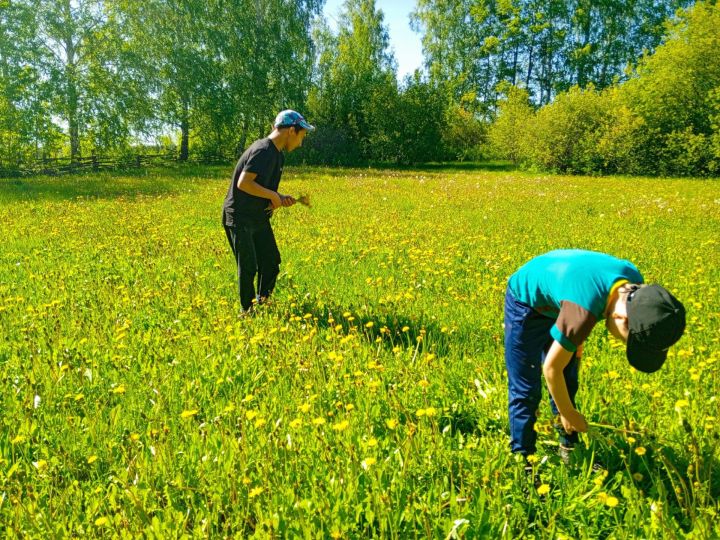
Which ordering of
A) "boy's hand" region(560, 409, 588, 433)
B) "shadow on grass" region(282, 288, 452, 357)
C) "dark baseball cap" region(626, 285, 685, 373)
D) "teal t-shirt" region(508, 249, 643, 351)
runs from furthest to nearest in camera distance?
"shadow on grass" region(282, 288, 452, 357) < "boy's hand" region(560, 409, 588, 433) < "teal t-shirt" region(508, 249, 643, 351) < "dark baseball cap" region(626, 285, 685, 373)

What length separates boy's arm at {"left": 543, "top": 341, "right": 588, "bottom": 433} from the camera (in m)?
2.12

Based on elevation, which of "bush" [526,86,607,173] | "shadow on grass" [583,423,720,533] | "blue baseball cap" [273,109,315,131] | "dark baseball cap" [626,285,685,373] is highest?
"bush" [526,86,607,173]

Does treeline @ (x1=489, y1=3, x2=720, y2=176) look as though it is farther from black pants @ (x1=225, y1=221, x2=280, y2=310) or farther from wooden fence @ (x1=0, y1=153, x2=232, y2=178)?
black pants @ (x1=225, y1=221, x2=280, y2=310)

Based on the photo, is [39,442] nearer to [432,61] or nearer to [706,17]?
[706,17]

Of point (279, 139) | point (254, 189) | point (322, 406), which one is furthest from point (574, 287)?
point (279, 139)

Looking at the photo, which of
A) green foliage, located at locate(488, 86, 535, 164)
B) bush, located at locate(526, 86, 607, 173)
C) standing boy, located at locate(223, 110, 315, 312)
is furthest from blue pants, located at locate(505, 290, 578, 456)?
green foliage, located at locate(488, 86, 535, 164)

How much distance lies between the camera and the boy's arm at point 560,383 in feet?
6.97

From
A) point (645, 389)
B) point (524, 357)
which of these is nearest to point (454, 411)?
point (524, 357)

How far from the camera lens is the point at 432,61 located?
2087 inches

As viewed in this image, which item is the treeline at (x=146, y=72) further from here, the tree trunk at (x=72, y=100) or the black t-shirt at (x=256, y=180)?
the black t-shirt at (x=256, y=180)

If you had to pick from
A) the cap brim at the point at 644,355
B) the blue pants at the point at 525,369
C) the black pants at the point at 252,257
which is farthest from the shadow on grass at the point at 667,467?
the black pants at the point at 252,257

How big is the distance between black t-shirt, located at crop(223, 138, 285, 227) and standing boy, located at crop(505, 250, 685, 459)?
304 cm

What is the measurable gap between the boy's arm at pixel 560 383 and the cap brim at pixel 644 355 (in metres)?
0.24

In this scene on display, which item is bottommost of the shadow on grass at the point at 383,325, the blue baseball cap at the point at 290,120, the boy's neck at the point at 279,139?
the shadow on grass at the point at 383,325
